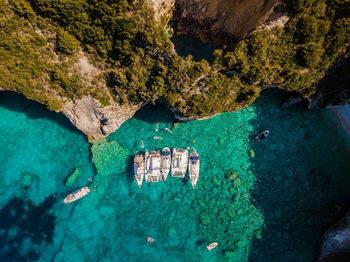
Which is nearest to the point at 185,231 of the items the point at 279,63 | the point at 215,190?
the point at 215,190

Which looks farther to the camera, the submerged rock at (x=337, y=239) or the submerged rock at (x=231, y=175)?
the submerged rock at (x=231, y=175)

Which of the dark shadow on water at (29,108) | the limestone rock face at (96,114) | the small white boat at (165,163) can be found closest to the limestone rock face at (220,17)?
the limestone rock face at (96,114)

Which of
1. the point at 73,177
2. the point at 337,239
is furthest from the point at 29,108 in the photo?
the point at 337,239

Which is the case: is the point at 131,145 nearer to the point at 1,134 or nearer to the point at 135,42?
the point at 135,42

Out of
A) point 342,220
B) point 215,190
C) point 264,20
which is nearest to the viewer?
point 264,20

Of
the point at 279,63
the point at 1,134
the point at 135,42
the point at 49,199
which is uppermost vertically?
the point at 135,42

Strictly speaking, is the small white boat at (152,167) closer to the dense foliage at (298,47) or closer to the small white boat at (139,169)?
the small white boat at (139,169)

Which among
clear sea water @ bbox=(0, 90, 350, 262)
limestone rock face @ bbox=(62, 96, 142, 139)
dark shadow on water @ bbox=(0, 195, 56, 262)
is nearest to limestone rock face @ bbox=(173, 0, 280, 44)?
clear sea water @ bbox=(0, 90, 350, 262)
